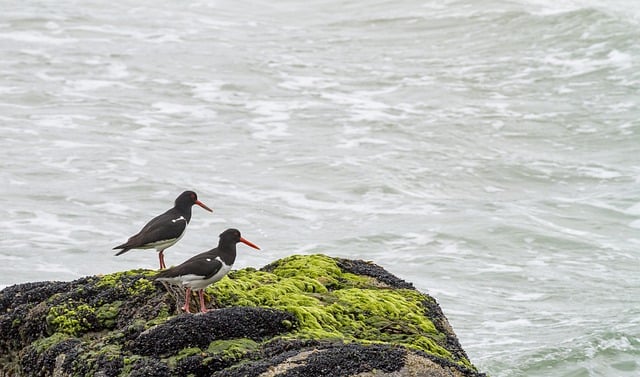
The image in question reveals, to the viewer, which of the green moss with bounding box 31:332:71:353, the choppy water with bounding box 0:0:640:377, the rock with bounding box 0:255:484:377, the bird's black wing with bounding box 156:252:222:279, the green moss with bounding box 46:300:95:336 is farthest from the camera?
the choppy water with bounding box 0:0:640:377

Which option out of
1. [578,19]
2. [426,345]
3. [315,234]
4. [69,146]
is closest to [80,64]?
[69,146]

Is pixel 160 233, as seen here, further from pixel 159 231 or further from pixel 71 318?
pixel 71 318

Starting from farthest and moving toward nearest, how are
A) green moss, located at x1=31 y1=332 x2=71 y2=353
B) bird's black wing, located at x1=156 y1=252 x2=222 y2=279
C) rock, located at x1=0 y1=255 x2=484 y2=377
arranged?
→ green moss, located at x1=31 y1=332 x2=71 y2=353 < bird's black wing, located at x1=156 y1=252 x2=222 y2=279 < rock, located at x1=0 y1=255 x2=484 y2=377

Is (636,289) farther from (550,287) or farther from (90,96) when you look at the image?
(90,96)

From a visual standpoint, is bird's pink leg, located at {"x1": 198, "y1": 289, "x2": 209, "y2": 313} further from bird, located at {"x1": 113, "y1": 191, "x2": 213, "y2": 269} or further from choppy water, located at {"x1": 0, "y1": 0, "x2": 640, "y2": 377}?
choppy water, located at {"x1": 0, "y1": 0, "x2": 640, "y2": 377}

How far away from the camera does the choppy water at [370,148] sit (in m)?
11.5

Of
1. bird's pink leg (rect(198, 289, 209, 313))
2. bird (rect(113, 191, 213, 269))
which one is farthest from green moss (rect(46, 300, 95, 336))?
bird (rect(113, 191, 213, 269))

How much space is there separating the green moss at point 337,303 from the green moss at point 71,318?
700 millimetres

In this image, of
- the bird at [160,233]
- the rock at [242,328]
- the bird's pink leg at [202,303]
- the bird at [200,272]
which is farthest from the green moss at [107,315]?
the bird at [160,233]

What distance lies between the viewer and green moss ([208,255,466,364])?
5480 millimetres

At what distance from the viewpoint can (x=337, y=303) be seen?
5828mm

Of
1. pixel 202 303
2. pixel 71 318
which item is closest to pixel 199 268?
pixel 202 303

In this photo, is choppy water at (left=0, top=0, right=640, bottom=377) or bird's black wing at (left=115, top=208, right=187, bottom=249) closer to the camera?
bird's black wing at (left=115, top=208, right=187, bottom=249)

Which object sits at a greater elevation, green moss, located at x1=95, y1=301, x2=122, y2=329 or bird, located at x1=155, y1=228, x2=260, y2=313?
bird, located at x1=155, y1=228, x2=260, y2=313
